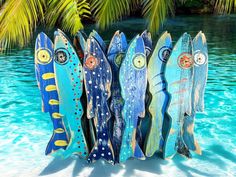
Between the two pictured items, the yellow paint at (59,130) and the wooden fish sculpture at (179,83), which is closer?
the wooden fish sculpture at (179,83)

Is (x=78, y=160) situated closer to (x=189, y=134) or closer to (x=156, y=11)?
(x=189, y=134)

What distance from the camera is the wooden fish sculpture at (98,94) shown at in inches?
123

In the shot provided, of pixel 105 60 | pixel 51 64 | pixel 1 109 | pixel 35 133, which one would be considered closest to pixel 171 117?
pixel 105 60

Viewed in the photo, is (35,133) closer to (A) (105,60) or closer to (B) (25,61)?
(A) (105,60)

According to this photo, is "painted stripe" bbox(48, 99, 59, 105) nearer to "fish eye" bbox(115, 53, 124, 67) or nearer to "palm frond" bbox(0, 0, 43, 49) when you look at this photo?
"fish eye" bbox(115, 53, 124, 67)

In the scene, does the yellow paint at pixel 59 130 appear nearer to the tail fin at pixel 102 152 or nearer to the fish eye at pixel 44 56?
the tail fin at pixel 102 152

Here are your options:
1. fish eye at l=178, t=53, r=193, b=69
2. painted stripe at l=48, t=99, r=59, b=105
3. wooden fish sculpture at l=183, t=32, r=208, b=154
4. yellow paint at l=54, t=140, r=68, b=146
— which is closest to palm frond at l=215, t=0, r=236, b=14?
wooden fish sculpture at l=183, t=32, r=208, b=154

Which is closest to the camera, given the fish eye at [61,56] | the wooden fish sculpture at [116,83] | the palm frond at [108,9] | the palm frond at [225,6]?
the fish eye at [61,56]

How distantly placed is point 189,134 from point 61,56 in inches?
59.3

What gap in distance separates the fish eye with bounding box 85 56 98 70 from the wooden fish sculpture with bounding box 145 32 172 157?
501 mm

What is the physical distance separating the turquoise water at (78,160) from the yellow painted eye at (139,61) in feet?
3.55

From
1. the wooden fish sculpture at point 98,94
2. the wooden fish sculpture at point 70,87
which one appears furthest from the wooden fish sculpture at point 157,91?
the wooden fish sculpture at point 70,87

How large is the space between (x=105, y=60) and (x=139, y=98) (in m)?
0.48

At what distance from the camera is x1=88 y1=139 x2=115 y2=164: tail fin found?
3367mm
